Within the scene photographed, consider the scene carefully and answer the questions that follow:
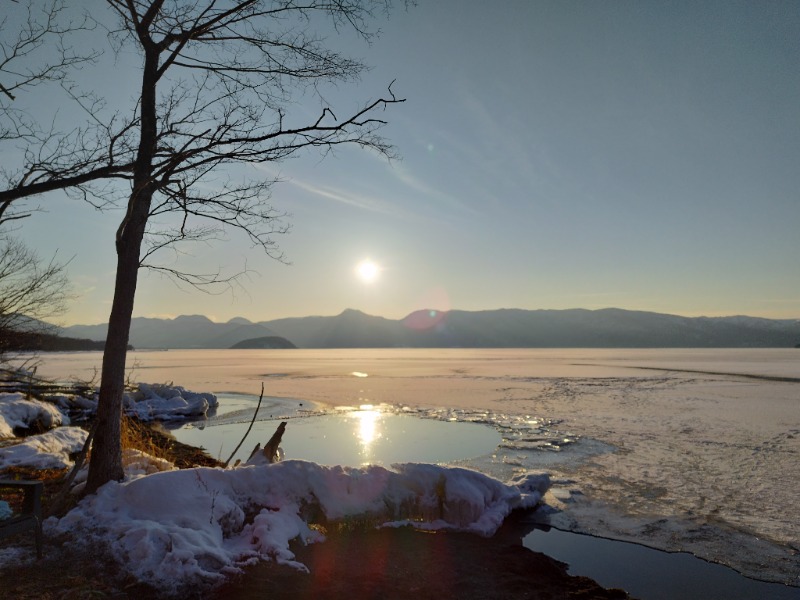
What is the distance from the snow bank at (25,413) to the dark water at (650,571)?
603 inches

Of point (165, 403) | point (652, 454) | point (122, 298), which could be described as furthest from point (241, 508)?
point (165, 403)

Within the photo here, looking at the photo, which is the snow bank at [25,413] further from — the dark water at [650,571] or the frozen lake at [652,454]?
the dark water at [650,571]

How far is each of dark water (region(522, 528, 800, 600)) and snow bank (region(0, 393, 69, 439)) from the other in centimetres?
1531

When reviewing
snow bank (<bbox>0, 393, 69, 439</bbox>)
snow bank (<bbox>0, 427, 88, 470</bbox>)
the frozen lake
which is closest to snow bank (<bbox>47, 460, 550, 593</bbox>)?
the frozen lake

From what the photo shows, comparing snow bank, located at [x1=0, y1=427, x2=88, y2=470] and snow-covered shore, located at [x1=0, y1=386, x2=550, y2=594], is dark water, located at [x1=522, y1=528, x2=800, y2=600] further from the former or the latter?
snow bank, located at [x1=0, y1=427, x2=88, y2=470]

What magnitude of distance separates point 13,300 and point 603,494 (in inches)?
721

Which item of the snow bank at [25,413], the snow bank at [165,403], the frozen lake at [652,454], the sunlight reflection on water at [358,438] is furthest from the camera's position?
the snow bank at [165,403]

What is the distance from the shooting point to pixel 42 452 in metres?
9.58

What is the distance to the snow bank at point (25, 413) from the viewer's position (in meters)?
15.1

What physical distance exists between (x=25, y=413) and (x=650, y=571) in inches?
711

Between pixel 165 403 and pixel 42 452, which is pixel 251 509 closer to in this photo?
pixel 42 452

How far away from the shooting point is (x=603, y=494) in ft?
30.0

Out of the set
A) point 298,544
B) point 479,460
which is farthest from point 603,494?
point 298,544

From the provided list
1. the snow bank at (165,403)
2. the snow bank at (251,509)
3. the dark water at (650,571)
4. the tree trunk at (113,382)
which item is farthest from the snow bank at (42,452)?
the dark water at (650,571)
